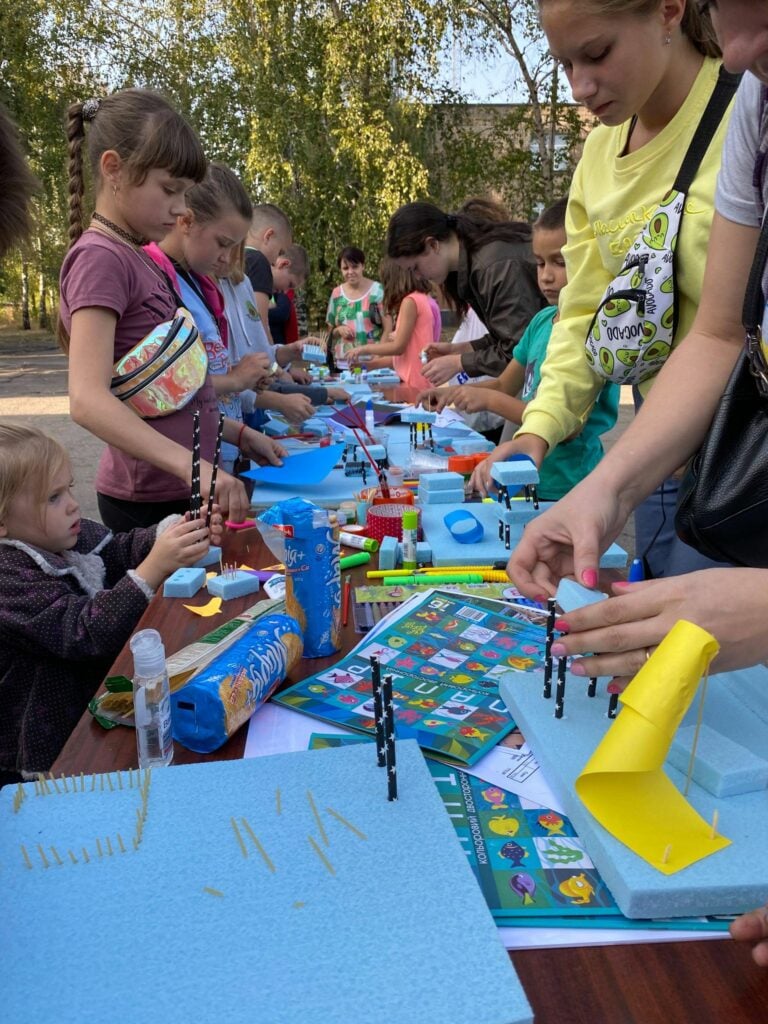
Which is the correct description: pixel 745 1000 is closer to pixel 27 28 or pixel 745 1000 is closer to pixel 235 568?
pixel 235 568

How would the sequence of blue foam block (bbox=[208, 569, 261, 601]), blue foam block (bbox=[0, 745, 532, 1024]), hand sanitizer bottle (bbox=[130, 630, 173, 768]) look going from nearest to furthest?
blue foam block (bbox=[0, 745, 532, 1024])
hand sanitizer bottle (bbox=[130, 630, 173, 768])
blue foam block (bbox=[208, 569, 261, 601])

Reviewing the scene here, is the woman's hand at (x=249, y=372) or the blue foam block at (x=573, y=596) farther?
the woman's hand at (x=249, y=372)

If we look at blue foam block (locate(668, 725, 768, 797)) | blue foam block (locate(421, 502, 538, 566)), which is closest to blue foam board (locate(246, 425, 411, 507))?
blue foam block (locate(421, 502, 538, 566))

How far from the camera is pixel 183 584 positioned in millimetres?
1524

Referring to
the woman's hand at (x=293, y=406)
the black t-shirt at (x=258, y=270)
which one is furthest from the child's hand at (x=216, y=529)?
the black t-shirt at (x=258, y=270)

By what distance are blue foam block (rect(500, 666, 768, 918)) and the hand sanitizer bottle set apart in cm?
44

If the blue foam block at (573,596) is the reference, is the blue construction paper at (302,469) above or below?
below

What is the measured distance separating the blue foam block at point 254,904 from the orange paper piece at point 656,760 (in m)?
0.17

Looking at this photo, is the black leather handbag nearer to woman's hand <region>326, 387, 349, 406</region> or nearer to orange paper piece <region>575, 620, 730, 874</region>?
orange paper piece <region>575, 620, 730, 874</region>

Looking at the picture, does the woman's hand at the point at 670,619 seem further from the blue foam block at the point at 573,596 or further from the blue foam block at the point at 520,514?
the blue foam block at the point at 520,514

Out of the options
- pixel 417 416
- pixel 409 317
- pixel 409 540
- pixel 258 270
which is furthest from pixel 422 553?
pixel 409 317

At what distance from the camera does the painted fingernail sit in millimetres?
1023

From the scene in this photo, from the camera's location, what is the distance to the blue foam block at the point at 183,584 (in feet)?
5.01

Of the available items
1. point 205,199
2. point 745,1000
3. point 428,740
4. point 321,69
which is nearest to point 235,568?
point 428,740
